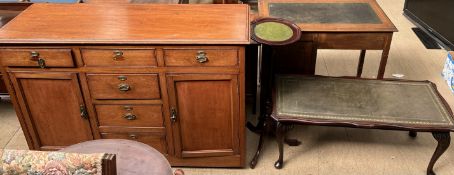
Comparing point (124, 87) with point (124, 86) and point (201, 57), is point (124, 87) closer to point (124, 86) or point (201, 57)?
point (124, 86)

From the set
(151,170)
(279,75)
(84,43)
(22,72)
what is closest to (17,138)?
(22,72)

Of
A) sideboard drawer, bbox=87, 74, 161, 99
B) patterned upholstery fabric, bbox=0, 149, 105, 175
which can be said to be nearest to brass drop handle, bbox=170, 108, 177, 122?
sideboard drawer, bbox=87, 74, 161, 99

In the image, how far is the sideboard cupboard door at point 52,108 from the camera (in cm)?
220

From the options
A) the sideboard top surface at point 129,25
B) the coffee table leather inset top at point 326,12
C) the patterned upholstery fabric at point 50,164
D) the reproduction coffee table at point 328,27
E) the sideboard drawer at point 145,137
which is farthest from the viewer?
the coffee table leather inset top at point 326,12

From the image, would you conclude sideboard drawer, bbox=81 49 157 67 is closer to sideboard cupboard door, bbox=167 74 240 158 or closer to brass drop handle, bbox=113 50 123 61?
brass drop handle, bbox=113 50 123 61

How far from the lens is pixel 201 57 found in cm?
206

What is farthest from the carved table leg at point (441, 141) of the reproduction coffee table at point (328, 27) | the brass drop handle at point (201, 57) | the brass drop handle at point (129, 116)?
the brass drop handle at point (129, 116)

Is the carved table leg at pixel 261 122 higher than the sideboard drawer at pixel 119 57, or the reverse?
the sideboard drawer at pixel 119 57

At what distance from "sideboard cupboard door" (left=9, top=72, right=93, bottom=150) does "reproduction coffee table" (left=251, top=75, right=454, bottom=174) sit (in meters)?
1.09

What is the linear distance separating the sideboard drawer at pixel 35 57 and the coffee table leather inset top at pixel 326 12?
136cm

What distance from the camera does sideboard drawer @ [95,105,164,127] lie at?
90.5 inches

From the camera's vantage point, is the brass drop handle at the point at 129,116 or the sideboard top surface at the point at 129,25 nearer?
the sideboard top surface at the point at 129,25

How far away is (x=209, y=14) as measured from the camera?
2293 mm

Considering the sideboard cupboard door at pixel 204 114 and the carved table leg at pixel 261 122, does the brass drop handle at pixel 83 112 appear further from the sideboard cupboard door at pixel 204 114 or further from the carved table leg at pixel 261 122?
the carved table leg at pixel 261 122
